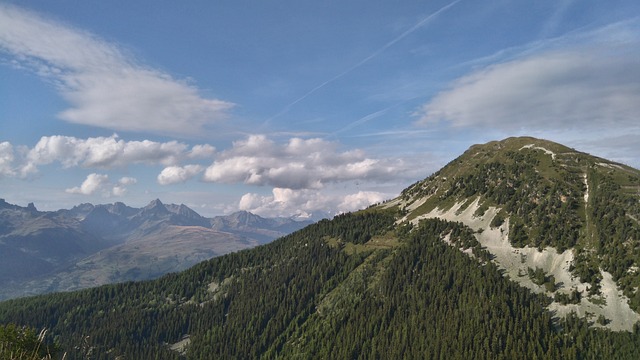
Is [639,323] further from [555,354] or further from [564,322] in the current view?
[555,354]

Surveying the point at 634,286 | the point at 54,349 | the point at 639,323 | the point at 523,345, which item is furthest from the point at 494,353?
the point at 54,349

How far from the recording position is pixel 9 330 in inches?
4587

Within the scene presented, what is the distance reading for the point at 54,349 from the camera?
12688cm

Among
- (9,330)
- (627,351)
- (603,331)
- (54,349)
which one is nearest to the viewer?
(9,330)

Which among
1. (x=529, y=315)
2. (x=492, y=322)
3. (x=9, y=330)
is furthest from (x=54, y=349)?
(x=529, y=315)

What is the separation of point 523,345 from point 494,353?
507 inches

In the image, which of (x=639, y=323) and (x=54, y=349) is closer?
(x=54, y=349)

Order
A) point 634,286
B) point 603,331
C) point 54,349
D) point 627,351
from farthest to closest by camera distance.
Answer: point 634,286 < point 603,331 < point 627,351 < point 54,349

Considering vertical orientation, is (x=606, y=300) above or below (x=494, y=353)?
above

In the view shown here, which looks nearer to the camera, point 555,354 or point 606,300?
point 555,354

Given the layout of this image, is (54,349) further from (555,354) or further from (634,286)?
(634,286)

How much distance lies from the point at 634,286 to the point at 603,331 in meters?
33.4

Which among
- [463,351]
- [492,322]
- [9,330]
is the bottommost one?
[463,351]

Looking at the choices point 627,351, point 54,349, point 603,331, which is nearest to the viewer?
point 54,349
